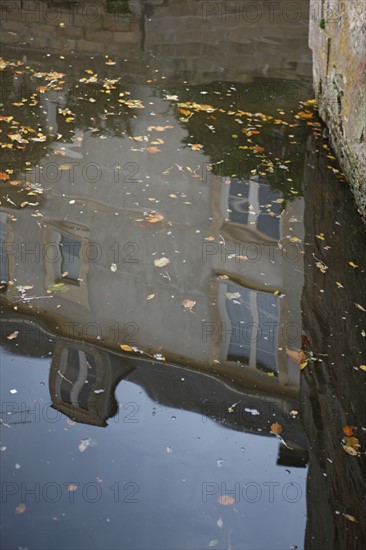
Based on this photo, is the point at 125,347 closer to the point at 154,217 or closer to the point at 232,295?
the point at 232,295

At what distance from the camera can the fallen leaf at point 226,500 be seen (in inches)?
205

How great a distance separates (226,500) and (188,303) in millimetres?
2442

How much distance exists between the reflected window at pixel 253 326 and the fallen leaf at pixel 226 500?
1526mm

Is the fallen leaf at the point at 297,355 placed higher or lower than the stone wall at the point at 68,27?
lower

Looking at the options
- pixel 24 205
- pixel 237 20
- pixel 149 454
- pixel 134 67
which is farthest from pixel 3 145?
pixel 237 20

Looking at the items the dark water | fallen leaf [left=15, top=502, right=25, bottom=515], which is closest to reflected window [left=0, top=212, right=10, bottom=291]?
the dark water

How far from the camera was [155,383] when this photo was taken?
6258 mm

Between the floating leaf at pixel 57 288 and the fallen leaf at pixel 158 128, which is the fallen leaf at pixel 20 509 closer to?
the floating leaf at pixel 57 288

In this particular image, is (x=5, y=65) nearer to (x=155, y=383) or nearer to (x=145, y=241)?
(x=145, y=241)

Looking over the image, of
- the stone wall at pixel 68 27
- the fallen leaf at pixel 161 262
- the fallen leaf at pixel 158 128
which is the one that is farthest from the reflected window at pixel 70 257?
the stone wall at pixel 68 27

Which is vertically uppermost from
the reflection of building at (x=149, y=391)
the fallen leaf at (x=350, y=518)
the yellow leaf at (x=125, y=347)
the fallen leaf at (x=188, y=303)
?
the fallen leaf at (x=188, y=303)

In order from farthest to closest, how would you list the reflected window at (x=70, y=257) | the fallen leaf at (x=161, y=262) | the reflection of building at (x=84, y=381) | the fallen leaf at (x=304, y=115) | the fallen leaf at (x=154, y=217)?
the fallen leaf at (x=304, y=115) < the fallen leaf at (x=154, y=217) < the fallen leaf at (x=161, y=262) < the reflected window at (x=70, y=257) < the reflection of building at (x=84, y=381)

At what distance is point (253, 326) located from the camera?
→ 23.2 feet

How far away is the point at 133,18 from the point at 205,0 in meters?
2.13
